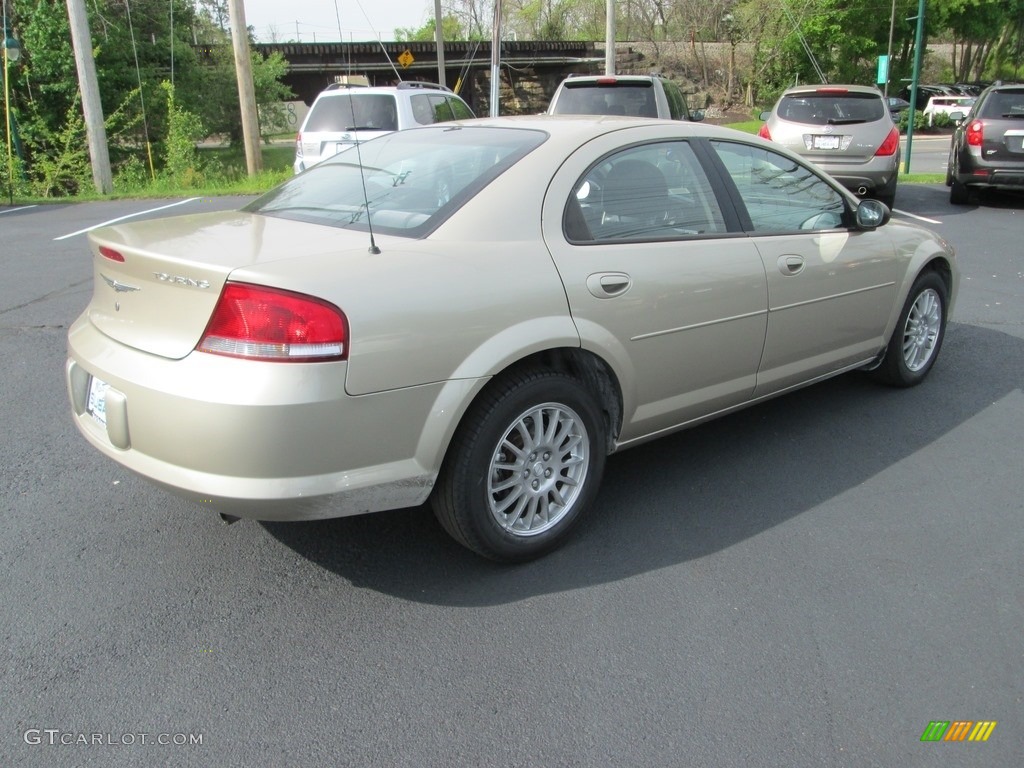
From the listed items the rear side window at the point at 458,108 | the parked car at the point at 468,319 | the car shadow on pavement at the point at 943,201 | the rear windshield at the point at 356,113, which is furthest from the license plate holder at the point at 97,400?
the car shadow on pavement at the point at 943,201

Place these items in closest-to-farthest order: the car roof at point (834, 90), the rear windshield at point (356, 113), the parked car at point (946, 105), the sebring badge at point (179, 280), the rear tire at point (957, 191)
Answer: the sebring badge at point (179, 280), the car roof at point (834, 90), the rear windshield at point (356, 113), the rear tire at point (957, 191), the parked car at point (946, 105)

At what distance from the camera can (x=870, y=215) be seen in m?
4.57

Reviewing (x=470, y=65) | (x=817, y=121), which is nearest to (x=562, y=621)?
(x=817, y=121)

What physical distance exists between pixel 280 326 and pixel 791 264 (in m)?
2.47

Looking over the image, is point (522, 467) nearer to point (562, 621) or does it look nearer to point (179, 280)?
point (562, 621)

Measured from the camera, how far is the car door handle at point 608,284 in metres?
3.32

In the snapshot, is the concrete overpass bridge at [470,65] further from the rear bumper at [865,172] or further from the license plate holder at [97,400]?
the license plate holder at [97,400]

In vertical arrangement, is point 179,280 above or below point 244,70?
below

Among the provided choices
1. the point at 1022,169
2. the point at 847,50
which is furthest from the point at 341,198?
the point at 847,50

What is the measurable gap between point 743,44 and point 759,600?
48484mm

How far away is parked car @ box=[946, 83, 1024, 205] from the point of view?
12.0 m

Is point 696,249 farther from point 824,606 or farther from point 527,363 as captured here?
point 824,606

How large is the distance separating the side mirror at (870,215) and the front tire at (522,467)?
6.63ft

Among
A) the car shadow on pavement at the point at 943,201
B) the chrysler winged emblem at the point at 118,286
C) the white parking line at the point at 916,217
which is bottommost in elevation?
the car shadow on pavement at the point at 943,201
